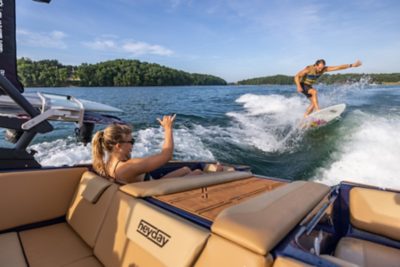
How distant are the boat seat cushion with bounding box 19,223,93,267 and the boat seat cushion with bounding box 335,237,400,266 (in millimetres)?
1945

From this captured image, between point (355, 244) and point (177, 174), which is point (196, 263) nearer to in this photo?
point (355, 244)

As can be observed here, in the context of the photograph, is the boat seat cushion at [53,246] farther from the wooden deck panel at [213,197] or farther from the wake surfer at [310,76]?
the wake surfer at [310,76]

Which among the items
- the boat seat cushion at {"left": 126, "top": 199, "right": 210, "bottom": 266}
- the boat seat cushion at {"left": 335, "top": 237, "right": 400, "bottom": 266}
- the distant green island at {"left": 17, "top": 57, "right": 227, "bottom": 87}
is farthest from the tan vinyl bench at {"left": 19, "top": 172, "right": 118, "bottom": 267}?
the distant green island at {"left": 17, "top": 57, "right": 227, "bottom": 87}

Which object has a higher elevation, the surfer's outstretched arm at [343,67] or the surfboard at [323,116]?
the surfer's outstretched arm at [343,67]

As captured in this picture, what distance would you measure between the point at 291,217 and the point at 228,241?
43 centimetres

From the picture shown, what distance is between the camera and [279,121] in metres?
10.5

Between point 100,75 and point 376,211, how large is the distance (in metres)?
68.4

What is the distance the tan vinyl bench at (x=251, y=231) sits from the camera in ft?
3.14

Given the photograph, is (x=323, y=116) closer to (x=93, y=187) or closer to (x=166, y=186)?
(x=166, y=186)

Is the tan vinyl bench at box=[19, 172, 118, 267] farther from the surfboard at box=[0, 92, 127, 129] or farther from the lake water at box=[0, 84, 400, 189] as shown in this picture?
the lake water at box=[0, 84, 400, 189]

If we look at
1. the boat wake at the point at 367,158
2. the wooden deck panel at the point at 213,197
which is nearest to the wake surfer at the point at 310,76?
the boat wake at the point at 367,158

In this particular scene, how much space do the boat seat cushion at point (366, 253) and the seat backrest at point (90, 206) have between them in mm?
1821

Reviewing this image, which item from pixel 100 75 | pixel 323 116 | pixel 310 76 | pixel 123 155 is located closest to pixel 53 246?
pixel 123 155

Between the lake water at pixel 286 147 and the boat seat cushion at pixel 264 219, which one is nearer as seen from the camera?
the boat seat cushion at pixel 264 219
